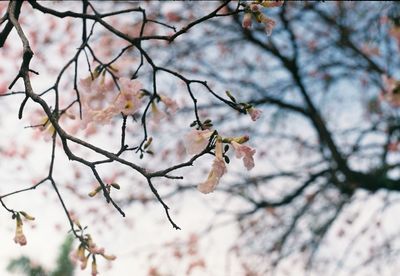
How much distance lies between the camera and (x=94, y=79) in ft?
8.30

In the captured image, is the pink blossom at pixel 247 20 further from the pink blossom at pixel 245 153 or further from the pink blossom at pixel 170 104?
the pink blossom at pixel 170 104

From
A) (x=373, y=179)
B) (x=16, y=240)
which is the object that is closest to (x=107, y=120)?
(x=16, y=240)

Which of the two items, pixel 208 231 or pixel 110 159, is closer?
pixel 110 159

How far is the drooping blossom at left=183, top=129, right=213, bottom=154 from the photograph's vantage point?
1.92 m

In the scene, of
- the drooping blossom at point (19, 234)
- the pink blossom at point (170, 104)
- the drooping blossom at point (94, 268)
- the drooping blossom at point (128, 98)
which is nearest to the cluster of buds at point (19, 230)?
the drooping blossom at point (19, 234)

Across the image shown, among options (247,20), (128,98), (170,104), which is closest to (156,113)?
(170,104)

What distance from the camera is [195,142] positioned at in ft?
6.31

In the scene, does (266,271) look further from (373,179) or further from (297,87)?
(297,87)

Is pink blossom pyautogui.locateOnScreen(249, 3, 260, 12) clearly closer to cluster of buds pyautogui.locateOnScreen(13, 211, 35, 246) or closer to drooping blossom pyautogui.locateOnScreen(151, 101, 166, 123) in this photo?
drooping blossom pyautogui.locateOnScreen(151, 101, 166, 123)

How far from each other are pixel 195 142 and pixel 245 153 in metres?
0.19

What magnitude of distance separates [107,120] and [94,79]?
0.75 feet

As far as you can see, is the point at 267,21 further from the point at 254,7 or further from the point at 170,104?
the point at 170,104

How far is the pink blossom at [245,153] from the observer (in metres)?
1.88

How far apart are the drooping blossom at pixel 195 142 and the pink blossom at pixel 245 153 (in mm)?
109
